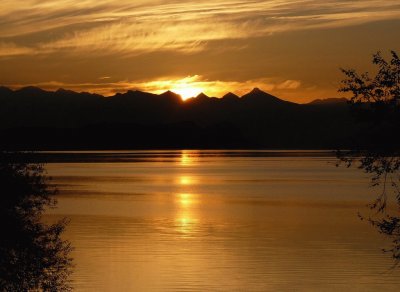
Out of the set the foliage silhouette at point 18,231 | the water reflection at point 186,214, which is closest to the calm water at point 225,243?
the water reflection at point 186,214

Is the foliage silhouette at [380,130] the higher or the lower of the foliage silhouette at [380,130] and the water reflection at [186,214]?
the higher

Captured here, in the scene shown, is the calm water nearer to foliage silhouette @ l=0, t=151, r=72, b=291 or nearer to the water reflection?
the water reflection

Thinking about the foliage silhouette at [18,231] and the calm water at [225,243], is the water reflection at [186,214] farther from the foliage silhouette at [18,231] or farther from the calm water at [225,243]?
the foliage silhouette at [18,231]

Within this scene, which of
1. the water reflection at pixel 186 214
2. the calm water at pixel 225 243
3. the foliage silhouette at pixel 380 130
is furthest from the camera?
the water reflection at pixel 186 214

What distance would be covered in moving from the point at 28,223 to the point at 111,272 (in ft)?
56.6

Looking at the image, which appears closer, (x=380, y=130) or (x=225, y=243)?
(x=380, y=130)

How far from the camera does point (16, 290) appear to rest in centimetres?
2370

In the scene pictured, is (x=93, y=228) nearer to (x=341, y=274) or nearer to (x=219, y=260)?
(x=219, y=260)

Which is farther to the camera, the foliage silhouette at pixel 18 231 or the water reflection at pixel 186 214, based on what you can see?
the water reflection at pixel 186 214

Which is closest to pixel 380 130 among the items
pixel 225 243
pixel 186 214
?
pixel 225 243

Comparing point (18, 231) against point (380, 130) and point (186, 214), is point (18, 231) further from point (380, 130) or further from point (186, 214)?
point (186, 214)

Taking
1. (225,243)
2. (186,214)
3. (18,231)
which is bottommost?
(186,214)

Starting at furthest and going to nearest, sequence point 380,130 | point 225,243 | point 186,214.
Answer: point 186,214 → point 225,243 → point 380,130

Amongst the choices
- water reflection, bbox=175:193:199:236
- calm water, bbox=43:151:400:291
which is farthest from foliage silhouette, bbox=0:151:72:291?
water reflection, bbox=175:193:199:236
